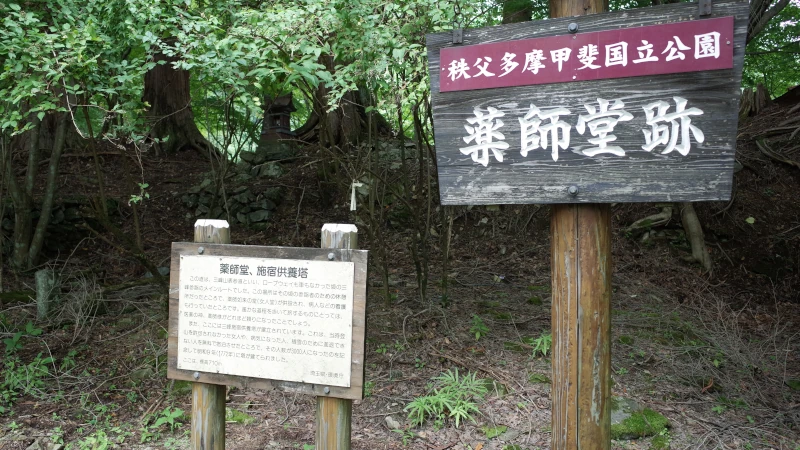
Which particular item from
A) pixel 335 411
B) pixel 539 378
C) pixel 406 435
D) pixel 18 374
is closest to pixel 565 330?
pixel 335 411

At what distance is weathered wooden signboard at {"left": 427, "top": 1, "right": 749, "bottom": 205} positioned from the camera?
224cm

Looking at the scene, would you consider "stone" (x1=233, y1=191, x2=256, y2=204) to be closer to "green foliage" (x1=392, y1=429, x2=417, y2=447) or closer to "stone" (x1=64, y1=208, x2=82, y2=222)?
"stone" (x1=64, y1=208, x2=82, y2=222)

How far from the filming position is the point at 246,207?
8.92m

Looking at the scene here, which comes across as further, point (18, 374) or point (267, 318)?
point (18, 374)

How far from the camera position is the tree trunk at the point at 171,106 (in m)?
10.4

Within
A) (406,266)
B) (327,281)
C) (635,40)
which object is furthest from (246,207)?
(635,40)

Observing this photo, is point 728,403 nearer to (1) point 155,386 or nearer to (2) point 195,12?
(1) point 155,386

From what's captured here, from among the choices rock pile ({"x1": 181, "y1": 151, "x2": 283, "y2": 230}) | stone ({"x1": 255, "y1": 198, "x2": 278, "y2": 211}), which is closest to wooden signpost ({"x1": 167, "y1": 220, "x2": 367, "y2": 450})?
rock pile ({"x1": 181, "y1": 151, "x2": 283, "y2": 230})

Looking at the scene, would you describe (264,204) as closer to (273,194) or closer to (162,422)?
(273,194)

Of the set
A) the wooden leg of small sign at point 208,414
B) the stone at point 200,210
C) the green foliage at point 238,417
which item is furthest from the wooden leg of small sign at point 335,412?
the stone at point 200,210

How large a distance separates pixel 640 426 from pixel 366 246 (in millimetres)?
4033

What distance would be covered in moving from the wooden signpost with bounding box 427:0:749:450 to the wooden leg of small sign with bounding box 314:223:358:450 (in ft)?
1.63

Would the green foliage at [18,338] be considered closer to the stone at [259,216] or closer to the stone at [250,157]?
the stone at [259,216]

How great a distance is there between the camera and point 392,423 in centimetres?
424
